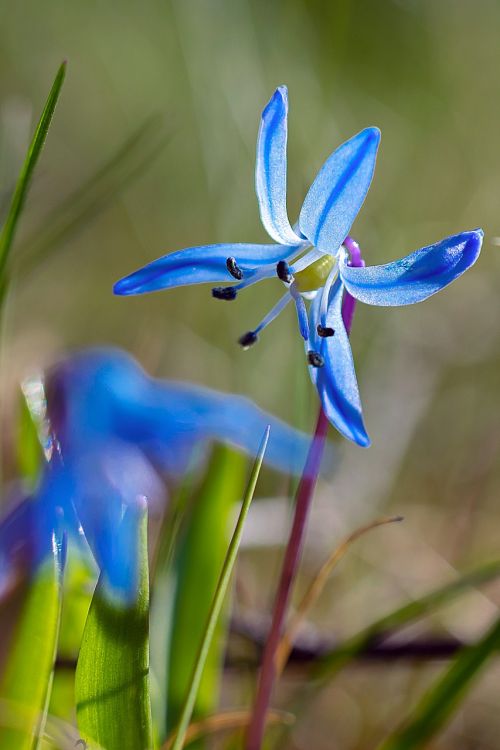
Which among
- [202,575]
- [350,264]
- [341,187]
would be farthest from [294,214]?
[341,187]

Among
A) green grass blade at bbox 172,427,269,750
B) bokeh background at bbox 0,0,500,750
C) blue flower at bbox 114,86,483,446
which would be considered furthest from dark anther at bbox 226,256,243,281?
bokeh background at bbox 0,0,500,750

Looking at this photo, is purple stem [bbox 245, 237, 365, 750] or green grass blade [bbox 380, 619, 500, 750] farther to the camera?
green grass blade [bbox 380, 619, 500, 750]

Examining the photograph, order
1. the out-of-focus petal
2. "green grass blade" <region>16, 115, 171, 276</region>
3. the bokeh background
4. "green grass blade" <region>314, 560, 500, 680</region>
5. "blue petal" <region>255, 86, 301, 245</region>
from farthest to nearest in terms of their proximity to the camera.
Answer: the bokeh background → "green grass blade" <region>16, 115, 171, 276</region> → "green grass blade" <region>314, 560, 500, 680</region> → "blue petal" <region>255, 86, 301, 245</region> → the out-of-focus petal

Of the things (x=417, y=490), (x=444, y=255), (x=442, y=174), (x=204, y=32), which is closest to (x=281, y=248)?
(x=444, y=255)

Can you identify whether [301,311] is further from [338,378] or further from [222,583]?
[222,583]

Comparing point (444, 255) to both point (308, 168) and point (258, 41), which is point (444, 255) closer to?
point (308, 168)

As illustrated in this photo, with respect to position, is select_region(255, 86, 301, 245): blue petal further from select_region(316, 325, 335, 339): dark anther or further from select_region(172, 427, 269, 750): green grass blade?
select_region(172, 427, 269, 750): green grass blade
